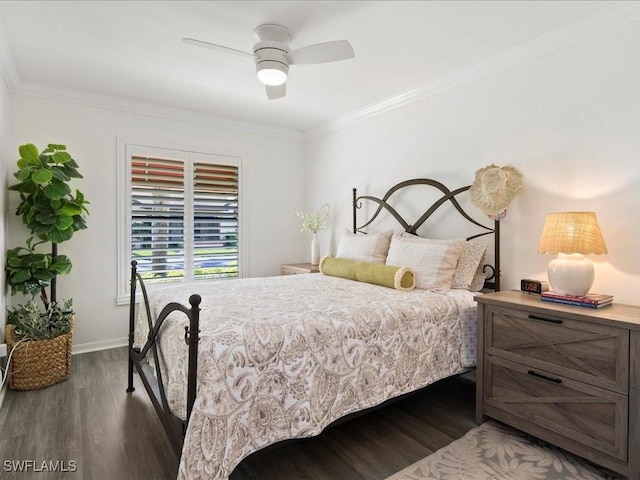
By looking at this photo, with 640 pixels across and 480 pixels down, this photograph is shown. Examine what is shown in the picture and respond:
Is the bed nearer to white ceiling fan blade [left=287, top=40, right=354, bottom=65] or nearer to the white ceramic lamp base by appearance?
the white ceramic lamp base

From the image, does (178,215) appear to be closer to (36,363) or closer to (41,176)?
(41,176)

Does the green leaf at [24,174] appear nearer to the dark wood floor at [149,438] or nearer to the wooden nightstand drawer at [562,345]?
the dark wood floor at [149,438]

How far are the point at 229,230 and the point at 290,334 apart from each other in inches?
119

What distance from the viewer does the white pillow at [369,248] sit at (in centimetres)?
339

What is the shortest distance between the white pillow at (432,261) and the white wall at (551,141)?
446mm

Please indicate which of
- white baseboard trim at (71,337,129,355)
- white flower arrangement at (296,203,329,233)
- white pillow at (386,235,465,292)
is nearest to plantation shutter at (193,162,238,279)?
white flower arrangement at (296,203,329,233)

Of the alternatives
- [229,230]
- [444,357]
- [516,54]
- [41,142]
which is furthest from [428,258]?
[41,142]

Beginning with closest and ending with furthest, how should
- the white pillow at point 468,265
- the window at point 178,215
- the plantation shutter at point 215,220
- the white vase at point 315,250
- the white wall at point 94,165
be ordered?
the white pillow at point 468,265 < the white wall at point 94,165 < the window at point 178,215 < the plantation shutter at point 215,220 < the white vase at point 315,250

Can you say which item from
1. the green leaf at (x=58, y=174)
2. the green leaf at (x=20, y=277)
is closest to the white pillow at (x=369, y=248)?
the green leaf at (x=58, y=174)

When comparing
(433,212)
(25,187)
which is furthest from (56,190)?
(433,212)

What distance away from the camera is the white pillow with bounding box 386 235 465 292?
2.76m

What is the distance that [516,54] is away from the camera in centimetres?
275

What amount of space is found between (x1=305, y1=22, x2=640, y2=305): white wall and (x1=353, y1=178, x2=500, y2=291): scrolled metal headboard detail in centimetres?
8

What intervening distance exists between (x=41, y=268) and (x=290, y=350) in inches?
104
